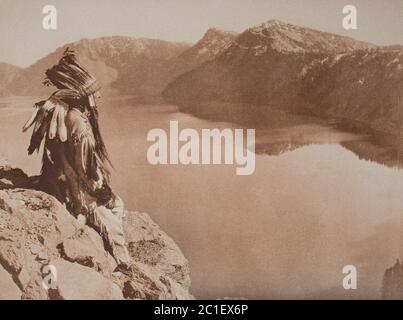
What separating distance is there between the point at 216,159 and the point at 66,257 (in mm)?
1178

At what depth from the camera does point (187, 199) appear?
366 centimetres

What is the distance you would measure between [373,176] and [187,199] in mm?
1253

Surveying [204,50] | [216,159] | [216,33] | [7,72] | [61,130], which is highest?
[216,33]

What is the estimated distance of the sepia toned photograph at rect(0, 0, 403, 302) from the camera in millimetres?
3641

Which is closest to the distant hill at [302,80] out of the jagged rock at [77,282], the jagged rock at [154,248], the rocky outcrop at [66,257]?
the jagged rock at [154,248]

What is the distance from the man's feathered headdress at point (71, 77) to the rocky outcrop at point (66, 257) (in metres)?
0.65

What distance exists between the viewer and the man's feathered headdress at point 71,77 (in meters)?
3.67

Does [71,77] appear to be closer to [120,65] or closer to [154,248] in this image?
[120,65]

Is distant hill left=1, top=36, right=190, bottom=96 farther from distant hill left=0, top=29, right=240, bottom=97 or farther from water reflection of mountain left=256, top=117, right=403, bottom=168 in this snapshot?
water reflection of mountain left=256, top=117, right=403, bottom=168

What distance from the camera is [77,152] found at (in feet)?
11.9

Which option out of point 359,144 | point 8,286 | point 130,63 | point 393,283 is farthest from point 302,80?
point 8,286

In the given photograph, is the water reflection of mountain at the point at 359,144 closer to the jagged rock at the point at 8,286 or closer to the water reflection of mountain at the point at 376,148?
the water reflection of mountain at the point at 376,148
